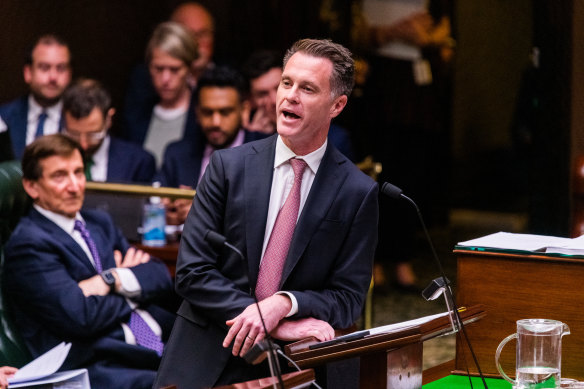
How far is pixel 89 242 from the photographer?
12.4ft

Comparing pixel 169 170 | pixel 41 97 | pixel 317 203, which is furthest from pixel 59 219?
pixel 41 97

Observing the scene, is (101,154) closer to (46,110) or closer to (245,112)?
(46,110)

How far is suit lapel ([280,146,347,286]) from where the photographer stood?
2457 mm

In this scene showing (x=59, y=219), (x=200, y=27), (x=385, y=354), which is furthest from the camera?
(x=200, y=27)

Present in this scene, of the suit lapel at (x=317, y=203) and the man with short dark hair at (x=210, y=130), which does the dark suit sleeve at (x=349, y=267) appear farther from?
the man with short dark hair at (x=210, y=130)

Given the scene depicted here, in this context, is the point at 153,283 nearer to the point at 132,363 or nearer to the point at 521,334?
the point at 132,363

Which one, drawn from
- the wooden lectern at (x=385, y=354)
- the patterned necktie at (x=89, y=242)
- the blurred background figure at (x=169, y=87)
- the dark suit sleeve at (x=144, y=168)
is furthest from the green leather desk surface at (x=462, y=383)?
the blurred background figure at (x=169, y=87)

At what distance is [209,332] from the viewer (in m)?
2.49

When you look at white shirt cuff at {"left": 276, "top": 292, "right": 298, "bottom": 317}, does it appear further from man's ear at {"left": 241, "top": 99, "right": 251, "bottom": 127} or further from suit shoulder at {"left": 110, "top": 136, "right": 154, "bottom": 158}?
suit shoulder at {"left": 110, "top": 136, "right": 154, "bottom": 158}

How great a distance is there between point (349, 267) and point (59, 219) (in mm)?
1558

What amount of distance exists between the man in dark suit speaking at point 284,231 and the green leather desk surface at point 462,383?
0.27 meters

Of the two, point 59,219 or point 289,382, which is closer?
point 289,382

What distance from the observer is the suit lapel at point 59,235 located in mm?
3654

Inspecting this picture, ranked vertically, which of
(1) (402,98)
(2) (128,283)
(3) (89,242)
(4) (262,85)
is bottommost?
(2) (128,283)
